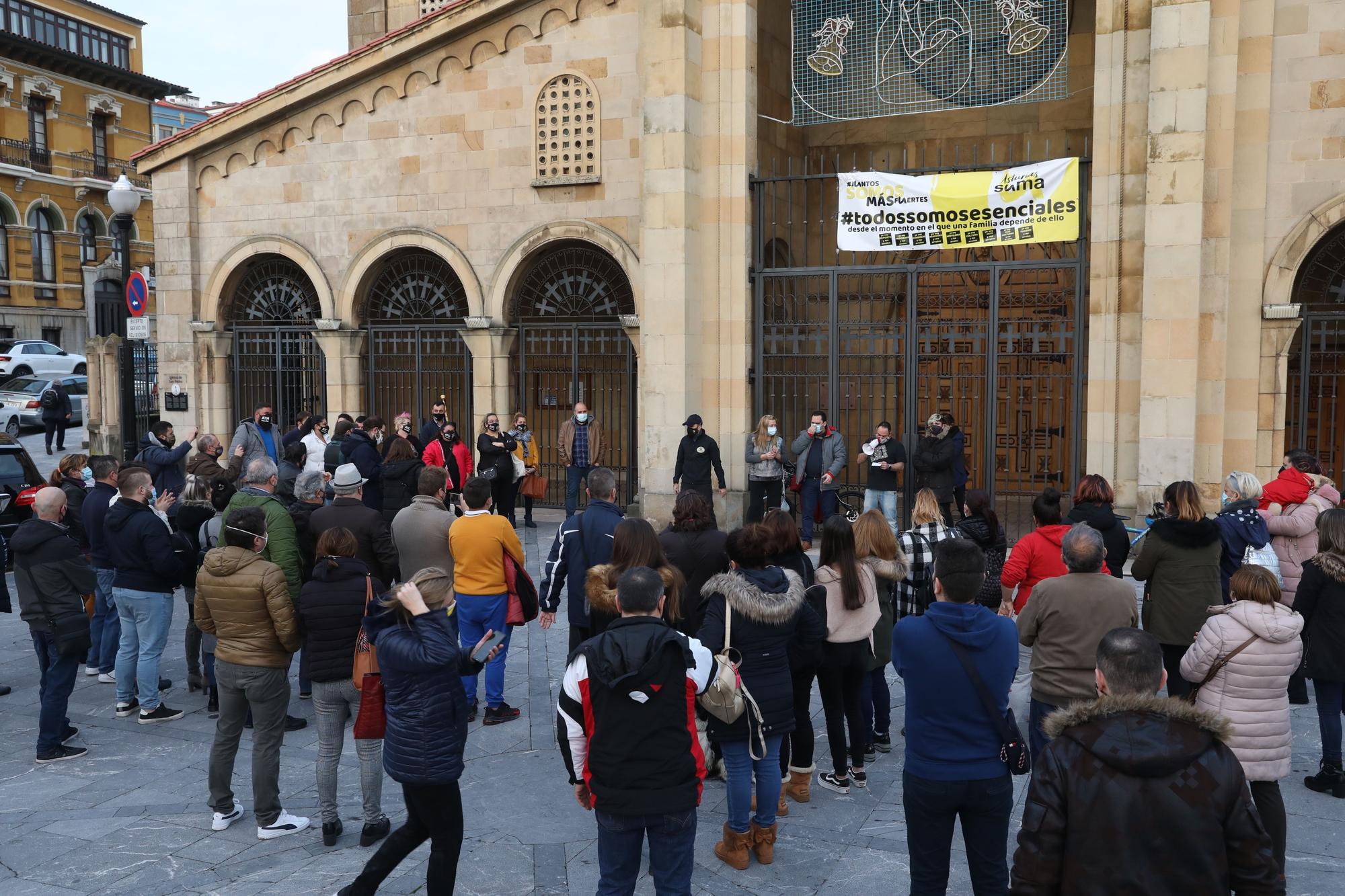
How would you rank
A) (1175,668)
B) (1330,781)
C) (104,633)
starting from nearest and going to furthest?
(1330,781), (1175,668), (104,633)

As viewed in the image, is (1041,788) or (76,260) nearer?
(1041,788)

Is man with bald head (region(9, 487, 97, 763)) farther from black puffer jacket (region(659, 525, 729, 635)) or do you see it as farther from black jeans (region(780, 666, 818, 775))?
black jeans (region(780, 666, 818, 775))

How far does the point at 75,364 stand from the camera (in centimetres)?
3297

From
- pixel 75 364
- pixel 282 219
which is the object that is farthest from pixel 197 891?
pixel 75 364

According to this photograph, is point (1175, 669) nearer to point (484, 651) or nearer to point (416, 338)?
point (484, 651)

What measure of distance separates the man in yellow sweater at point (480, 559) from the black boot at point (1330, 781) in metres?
4.89

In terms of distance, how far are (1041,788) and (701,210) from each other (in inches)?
451

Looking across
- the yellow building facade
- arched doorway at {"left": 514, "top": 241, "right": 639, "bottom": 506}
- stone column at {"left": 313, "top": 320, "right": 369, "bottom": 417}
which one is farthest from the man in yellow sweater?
the yellow building facade

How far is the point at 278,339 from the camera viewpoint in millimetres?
17500

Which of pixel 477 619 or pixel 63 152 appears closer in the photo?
pixel 477 619

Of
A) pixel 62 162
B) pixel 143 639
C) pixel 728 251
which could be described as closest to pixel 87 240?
pixel 62 162

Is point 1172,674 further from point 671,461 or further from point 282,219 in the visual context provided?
point 282,219

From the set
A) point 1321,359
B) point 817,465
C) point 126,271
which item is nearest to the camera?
point 1321,359

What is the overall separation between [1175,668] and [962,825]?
10.2 ft
